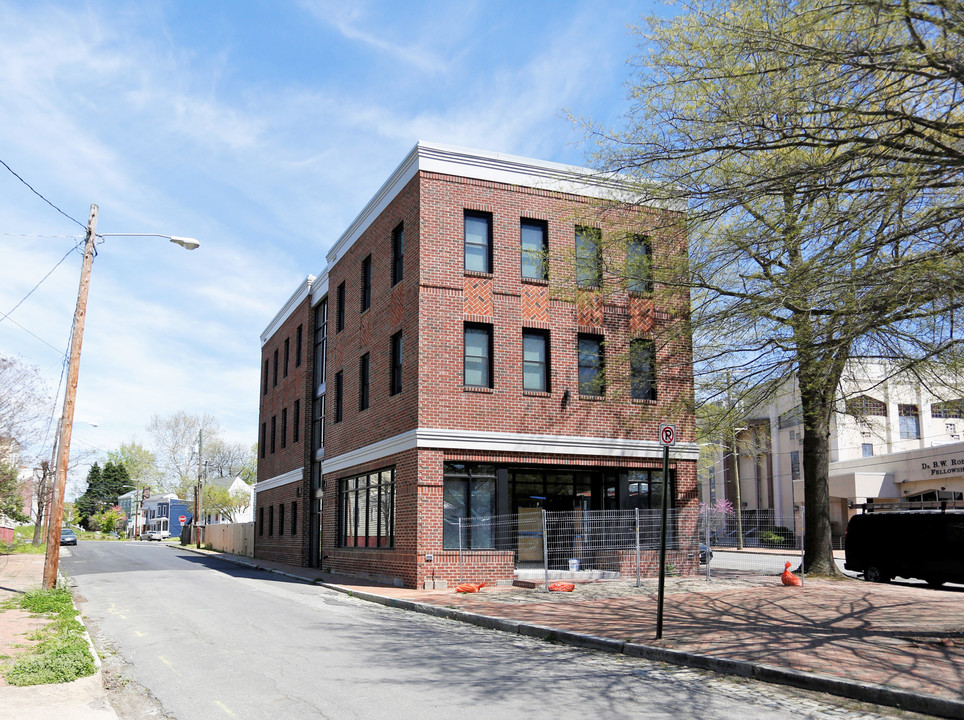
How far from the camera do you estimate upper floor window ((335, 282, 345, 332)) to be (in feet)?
92.1

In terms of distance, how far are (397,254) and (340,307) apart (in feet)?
20.8

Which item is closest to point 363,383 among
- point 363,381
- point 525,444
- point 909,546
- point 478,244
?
point 363,381

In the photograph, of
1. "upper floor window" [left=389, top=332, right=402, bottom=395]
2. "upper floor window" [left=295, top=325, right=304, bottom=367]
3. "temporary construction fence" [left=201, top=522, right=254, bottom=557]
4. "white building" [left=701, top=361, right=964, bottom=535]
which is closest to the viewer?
"upper floor window" [left=389, top=332, right=402, bottom=395]

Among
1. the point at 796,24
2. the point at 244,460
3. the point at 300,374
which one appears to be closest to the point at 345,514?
the point at 300,374

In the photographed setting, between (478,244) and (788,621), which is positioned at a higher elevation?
(478,244)

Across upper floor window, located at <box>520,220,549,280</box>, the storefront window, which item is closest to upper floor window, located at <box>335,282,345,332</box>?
upper floor window, located at <box>520,220,549,280</box>

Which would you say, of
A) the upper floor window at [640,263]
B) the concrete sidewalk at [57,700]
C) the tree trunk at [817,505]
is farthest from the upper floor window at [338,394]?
the concrete sidewalk at [57,700]

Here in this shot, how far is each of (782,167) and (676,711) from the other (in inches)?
279

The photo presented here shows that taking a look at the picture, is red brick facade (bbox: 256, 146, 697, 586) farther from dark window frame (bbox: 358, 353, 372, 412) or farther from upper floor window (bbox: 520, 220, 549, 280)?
dark window frame (bbox: 358, 353, 372, 412)

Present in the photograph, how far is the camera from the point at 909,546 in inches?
800

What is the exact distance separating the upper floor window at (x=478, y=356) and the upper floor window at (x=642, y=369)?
3583 mm

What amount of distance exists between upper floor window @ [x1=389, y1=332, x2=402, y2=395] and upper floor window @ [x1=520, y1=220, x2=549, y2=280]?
12.7 feet

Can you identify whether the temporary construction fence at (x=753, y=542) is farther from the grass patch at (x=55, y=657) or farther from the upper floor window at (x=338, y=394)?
the grass patch at (x=55, y=657)

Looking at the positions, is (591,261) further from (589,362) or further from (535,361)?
(589,362)
